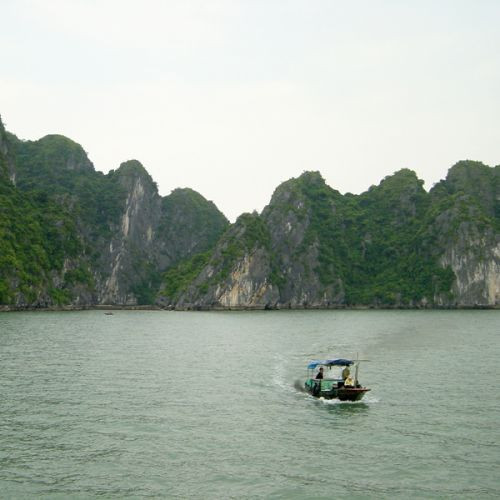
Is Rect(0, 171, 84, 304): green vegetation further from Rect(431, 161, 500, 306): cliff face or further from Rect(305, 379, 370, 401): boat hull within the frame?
Rect(431, 161, 500, 306): cliff face

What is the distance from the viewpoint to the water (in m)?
22.2

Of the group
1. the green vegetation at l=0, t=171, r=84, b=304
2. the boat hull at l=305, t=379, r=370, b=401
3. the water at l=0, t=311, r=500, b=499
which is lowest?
the water at l=0, t=311, r=500, b=499

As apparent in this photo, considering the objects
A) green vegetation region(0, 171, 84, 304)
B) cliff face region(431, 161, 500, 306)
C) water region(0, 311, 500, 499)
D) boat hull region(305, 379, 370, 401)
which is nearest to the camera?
water region(0, 311, 500, 499)

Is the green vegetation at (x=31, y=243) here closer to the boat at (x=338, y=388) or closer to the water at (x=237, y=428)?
the water at (x=237, y=428)

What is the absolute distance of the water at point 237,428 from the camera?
72.8ft

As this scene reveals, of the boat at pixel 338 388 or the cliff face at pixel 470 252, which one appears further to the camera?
the cliff face at pixel 470 252

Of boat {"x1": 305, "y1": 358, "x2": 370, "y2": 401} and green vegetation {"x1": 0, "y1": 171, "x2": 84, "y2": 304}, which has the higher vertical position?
green vegetation {"x1": 0, "y1": 171, "x2": 84, "y2": 304}

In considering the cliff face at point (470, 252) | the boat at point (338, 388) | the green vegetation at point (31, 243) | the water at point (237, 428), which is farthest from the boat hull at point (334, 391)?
the cliff face at point (470, 252)

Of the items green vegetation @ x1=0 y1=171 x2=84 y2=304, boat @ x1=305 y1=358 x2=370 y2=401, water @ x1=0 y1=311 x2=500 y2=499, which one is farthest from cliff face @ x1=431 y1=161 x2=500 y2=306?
boat @ x1=305 y1=358 x2=370 y2=401

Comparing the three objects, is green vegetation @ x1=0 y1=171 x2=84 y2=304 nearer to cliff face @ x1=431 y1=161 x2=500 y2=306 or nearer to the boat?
the boat

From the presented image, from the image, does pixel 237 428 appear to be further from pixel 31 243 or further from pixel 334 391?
pixel 31 243

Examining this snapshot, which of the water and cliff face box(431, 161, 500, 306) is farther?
cliff face box(431, 161, 500, 306)

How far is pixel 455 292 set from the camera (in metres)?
186

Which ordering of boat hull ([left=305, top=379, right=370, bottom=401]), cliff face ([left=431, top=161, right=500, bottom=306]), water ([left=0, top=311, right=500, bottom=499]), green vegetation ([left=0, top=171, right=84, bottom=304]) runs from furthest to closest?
cliff face ([left=431, top=161, right=500, bottom=306])
green vegetation ([left=0, top=171, right=84, bottom=304])
boat hull ([left=305, top=379, right=370, bottom=401])
water ([left=0, top=311, right=500, bottom=499])
